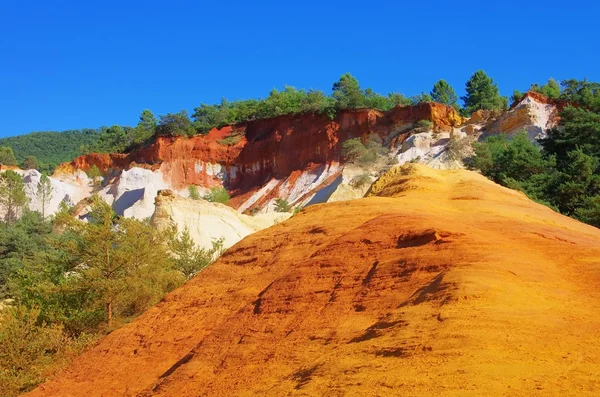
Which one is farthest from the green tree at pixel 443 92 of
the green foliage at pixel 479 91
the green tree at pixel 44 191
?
the green tree at pixel 44 191

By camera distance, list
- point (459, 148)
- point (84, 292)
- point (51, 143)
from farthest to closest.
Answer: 1. point (51, 143)
2. point (459, 148)
3. point (84, 292)

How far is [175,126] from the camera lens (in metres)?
69.8

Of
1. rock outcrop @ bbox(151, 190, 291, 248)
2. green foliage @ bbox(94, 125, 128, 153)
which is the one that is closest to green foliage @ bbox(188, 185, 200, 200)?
green foliage @ bbox(94, 125, 128, 153)

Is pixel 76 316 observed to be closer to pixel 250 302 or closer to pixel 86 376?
pixel 86 376

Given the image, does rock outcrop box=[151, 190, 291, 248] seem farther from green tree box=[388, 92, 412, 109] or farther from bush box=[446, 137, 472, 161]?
green tree box=[388, 92, 412, 109]

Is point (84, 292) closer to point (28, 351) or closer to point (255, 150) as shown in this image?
point (28, 351)

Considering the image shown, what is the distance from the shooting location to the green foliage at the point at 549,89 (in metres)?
58.8

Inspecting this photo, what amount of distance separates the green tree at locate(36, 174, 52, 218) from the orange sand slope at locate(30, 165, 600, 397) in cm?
5511

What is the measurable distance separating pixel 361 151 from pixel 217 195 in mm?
15094

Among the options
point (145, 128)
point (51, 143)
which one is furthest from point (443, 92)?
point (51, 143)

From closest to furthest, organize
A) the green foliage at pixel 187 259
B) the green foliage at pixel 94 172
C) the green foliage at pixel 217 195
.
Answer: the green foliage at pixel 187 259, the green foliage at pixel 217 195, the green foliage at pixel 94 172

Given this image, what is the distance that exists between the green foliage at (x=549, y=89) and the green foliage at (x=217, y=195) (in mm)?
30551

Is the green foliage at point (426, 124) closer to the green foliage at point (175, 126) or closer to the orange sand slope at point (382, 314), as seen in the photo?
the green foliage at point (175, 126)

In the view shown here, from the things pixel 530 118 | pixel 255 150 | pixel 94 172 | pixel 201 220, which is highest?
pixel 530 118
